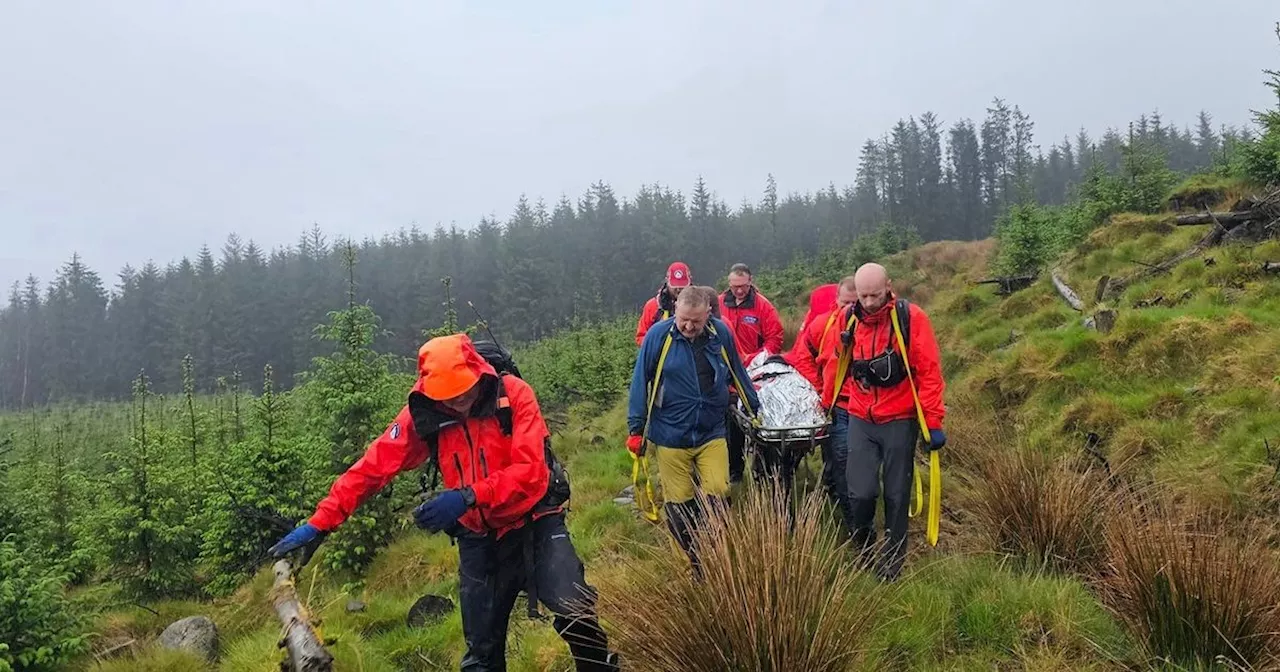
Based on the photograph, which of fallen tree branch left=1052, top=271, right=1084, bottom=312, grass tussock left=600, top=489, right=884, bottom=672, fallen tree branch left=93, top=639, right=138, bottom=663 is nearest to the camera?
grass tussock left=600, top=489, right=884, bottom=672

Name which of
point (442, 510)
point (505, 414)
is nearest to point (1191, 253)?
point (505, 414)

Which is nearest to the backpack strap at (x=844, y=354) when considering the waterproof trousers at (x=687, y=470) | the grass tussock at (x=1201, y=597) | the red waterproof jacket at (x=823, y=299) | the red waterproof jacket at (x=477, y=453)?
the waterproof trousers at (x=687, y=470)

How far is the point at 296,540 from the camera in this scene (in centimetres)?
313

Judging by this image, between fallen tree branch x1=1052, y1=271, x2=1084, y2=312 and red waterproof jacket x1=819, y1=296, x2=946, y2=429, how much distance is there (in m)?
6.34

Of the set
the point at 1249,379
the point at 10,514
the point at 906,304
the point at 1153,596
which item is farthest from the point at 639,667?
the point at 10,514

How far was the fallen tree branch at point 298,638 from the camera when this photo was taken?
109 inches

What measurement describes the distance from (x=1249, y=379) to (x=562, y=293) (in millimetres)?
62059

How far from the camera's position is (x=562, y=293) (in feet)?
218

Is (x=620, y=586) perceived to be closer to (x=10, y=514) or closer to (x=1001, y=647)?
(x=1001, y=647)

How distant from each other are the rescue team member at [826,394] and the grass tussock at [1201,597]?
2011 millimetres

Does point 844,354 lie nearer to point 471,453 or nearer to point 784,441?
point 784,441

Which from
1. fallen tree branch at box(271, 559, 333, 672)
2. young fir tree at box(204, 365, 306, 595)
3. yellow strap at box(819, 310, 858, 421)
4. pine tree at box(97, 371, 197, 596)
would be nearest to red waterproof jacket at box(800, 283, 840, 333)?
yellow strap at box(819, 310, 858, 421)

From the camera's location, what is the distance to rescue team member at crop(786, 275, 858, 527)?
529 cm

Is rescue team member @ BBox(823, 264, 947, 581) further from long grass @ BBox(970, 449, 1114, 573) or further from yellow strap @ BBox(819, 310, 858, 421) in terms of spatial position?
long grass @ BBox(970, 449, 1114, 573)
